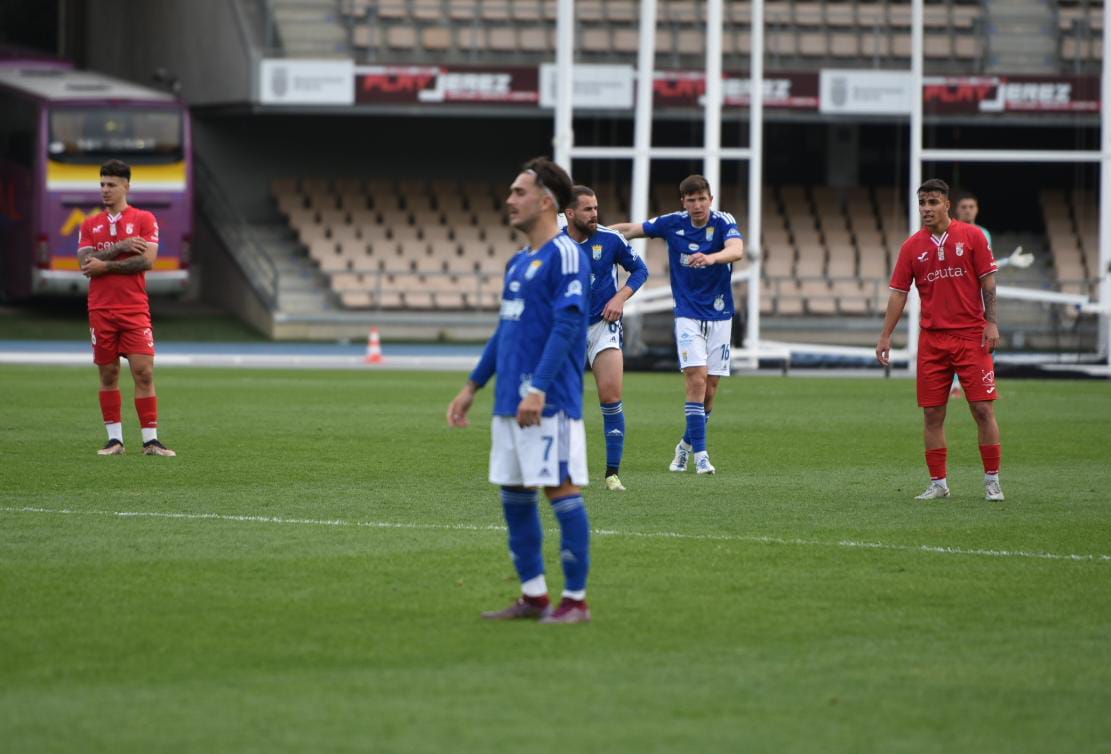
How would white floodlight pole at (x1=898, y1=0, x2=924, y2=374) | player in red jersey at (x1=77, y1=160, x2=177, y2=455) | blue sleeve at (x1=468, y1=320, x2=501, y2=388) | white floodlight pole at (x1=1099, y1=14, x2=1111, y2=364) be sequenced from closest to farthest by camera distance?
blue sleeve at (x1=468, y1=320, x2=501, y2=388) → player in red jersey at (x1=77, y1=160, x2=177, y2=455) → white floodlight pole at (x1=898, y1=0, x2=924, y2=374) → white floodlight pole at (x1=1099, y1=14, x2=1111, y2=364)

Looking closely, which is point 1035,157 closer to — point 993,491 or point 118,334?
point 993,491

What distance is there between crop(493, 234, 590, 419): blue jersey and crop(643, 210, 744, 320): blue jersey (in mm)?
6229

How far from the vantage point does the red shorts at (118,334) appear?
548 inches

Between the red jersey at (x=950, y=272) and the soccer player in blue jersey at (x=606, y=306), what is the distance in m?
1.91

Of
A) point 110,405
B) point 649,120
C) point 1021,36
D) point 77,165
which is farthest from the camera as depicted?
point 1021,36

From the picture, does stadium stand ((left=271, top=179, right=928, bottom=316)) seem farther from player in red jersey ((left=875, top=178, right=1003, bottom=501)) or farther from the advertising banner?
player in red jersey ((left=875, top=178, right=1003, bottom=501))

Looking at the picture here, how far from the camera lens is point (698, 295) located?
45.2 feet

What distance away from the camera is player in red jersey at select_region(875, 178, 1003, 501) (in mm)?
11844

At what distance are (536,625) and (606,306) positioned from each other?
5.33m

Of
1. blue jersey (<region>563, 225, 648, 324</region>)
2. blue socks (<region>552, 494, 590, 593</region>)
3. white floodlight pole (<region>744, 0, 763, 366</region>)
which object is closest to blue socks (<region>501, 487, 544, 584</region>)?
blue socks (<region>552, 494, 590, 593</region>)

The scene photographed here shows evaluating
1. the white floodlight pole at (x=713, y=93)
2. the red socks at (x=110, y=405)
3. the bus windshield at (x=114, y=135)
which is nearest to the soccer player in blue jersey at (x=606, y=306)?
the red socks at (x=110, y=405)

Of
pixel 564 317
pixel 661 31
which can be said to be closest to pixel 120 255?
pixel 564 317

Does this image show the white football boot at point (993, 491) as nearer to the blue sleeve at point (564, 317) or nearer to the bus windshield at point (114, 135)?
the blue sleeve at point (564, 317)

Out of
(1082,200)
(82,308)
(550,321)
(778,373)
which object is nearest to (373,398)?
(778,373)
